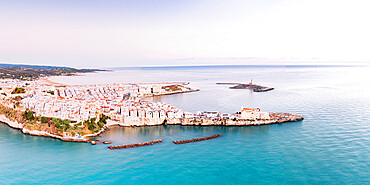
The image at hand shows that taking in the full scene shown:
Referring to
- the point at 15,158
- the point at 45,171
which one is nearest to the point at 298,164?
the point at 45,171

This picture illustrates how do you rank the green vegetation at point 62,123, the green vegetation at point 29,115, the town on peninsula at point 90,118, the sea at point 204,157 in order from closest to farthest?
1. the sea at point 204,157
2. the green vegetation at point 62,123
3. the town on peninsula at point 90,118
4. the green vegetation at point 29,115

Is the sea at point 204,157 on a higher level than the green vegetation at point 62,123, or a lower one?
lower

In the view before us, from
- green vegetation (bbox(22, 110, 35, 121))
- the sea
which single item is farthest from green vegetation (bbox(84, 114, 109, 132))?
green vegetation (bbox(22, 110, 35, 121))

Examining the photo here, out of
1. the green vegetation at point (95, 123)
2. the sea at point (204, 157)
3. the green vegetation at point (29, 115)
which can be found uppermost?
the green vegetation at point (29, 115)

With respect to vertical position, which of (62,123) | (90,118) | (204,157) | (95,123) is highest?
(90,118)

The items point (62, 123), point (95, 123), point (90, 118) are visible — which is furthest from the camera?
point (90, 118)

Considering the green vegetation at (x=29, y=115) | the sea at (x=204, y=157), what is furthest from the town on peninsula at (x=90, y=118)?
the sea at (x=204, y=157)

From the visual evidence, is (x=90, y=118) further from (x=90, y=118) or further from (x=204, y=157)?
(x=204, y=157)

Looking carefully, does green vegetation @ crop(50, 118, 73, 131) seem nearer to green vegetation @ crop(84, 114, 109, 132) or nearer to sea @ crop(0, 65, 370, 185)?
sea @ crop(0, 65, 370, 185)

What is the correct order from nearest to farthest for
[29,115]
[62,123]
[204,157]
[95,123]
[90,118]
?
1. [204,157]
2. [62,123]
3. [95,123]
4. [90,118]
5. [29,115]

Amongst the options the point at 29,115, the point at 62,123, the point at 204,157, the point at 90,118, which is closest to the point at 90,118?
the point at 90,118

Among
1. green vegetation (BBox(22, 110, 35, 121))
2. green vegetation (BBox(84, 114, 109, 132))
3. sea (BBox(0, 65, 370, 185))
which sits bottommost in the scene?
sea (BBox(0, 65, 370, 185))

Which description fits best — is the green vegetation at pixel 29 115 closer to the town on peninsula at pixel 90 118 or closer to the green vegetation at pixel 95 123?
the town on peninsula at pixel 90 118
